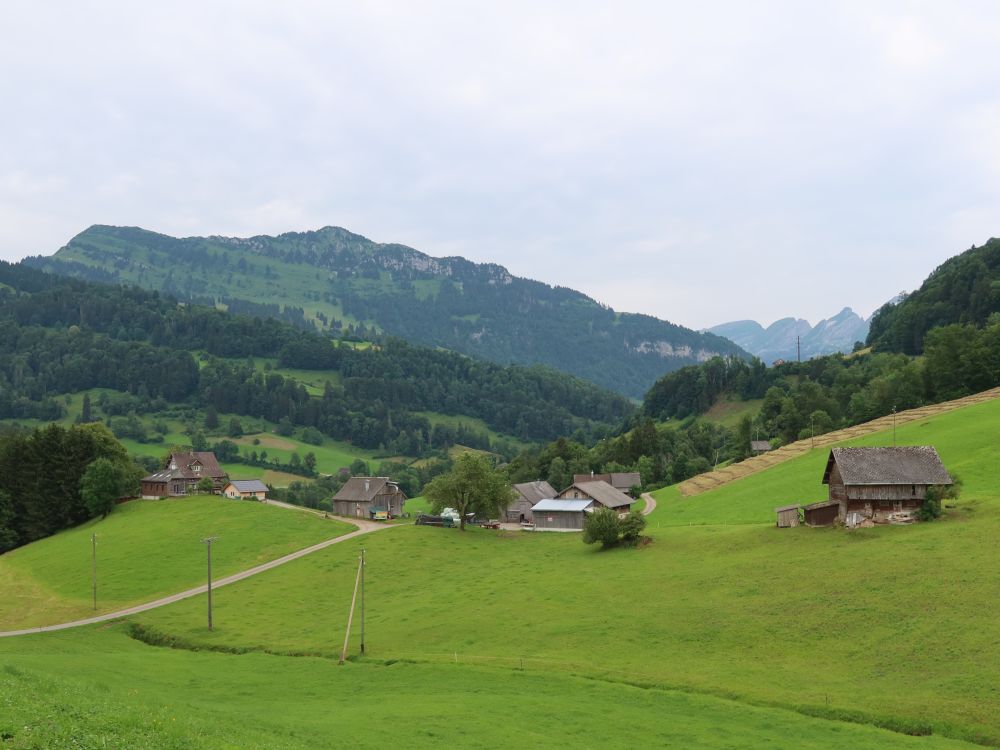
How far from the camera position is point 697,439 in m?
170

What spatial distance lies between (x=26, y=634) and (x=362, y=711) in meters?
45.9

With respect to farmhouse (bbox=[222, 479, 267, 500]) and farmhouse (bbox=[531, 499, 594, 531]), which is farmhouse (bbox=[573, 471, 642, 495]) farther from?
farmhouse (bbox=[222, 479, 267, 500])

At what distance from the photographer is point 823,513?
70375mm

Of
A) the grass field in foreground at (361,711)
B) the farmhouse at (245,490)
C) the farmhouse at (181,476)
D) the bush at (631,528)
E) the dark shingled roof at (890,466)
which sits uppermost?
the farmhouse at (181,476)

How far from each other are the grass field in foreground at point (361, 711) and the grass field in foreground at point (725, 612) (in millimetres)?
2685

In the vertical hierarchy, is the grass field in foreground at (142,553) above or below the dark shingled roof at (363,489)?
below

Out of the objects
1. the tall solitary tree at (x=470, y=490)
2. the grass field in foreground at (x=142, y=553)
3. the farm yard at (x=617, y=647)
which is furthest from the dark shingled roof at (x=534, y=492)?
the farm yard at (x=617, y=647)

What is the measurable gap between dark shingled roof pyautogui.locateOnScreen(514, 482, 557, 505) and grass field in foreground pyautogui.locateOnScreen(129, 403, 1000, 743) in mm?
41780

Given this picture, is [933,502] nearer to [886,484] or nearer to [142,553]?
[886,484]

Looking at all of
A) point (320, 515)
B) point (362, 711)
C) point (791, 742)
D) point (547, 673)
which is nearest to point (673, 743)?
point (791, 742)

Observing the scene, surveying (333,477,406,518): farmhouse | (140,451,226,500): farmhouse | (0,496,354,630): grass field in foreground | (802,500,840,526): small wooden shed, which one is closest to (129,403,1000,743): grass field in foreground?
(802,500,840,526): small wooden shed

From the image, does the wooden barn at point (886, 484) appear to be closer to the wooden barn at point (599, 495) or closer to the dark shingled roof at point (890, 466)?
the dark shingled roof at point (890, 466)

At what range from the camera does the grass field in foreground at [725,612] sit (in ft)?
136

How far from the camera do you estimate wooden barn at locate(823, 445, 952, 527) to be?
220 ft
